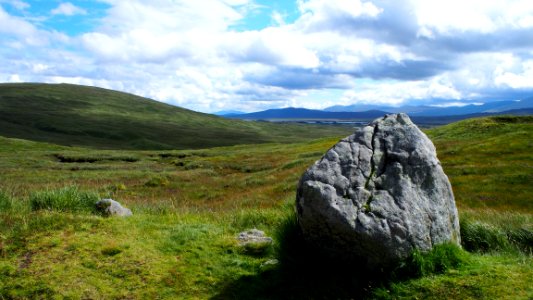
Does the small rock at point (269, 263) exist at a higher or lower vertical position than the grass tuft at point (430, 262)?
lower

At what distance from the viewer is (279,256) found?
9953 millimetres

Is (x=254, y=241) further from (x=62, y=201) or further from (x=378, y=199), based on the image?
(x=62, y=201)

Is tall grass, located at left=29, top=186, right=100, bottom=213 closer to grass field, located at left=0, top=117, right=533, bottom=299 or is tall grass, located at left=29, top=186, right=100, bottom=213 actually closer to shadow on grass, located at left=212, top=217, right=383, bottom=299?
grass field, located at left=0, top=117, right=533, bottom=299

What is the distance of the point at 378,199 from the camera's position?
9125 mm

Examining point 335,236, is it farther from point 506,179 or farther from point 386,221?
point 506,179

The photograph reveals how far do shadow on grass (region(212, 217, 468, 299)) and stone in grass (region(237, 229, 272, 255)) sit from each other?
1286 millimetres

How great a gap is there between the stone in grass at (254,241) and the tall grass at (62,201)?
5.27 m

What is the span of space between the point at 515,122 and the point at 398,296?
244ft

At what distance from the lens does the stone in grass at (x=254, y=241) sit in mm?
11398

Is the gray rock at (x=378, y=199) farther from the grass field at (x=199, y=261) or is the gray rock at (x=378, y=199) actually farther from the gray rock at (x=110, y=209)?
the gray rock at (x=110, y=209)

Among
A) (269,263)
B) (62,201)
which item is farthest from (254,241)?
(62,201)

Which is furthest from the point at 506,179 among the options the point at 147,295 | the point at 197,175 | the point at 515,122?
the point at 515,122

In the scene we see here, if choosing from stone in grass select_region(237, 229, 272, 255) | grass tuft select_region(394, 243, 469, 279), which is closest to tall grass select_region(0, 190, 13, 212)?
stone in grass select_region(237, 229, 272, 255)

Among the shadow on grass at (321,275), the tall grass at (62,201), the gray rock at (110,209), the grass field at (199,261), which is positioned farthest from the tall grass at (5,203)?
the shadow on grass at (321,275)
